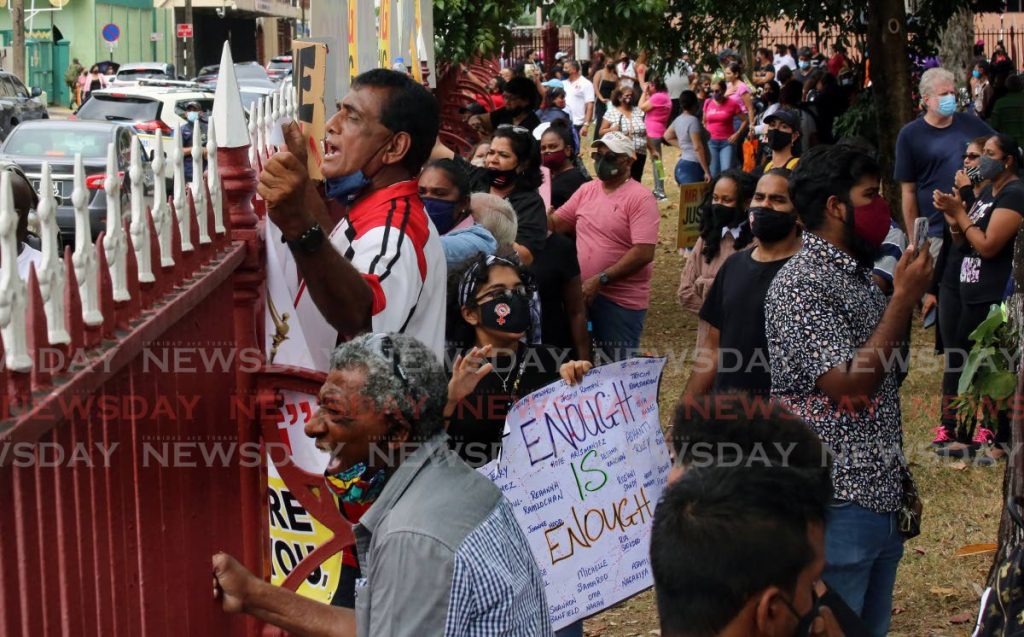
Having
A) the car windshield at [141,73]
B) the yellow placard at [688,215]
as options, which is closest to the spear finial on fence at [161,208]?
the yellow placard at [688,215]

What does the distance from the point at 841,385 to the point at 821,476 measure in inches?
51.8

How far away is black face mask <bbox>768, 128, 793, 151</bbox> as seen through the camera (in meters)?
10.4

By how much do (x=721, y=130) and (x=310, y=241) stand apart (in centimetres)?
1695

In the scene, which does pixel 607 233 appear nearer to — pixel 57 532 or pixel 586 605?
pixel 586 605

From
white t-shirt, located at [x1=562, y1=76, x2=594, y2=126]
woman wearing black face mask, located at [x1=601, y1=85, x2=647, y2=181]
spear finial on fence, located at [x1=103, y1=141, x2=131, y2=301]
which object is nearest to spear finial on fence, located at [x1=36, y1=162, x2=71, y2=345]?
spear finial on fence, located at [x1=103, y1=141, x2=131, y2=301]

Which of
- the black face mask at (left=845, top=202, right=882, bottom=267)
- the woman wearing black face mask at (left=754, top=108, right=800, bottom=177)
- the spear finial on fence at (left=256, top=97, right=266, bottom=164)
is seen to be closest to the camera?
the black face mask at (left=845, top=202, right=882, bottom=267)

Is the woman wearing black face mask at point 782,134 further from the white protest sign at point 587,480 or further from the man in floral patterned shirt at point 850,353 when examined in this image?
the man in floral patterned shirt at point 850,353

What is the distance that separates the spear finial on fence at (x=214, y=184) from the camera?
13.6ft

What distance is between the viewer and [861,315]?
4.24 m

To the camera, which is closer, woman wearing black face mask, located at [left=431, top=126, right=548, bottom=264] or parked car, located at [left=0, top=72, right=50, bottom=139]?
woman wearing black face mask, located at [left=431, top=126, right=548, bottom=264]

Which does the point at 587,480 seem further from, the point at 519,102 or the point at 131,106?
the point at 131,106

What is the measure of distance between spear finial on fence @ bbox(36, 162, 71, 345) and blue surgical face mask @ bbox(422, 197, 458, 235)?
3325mm

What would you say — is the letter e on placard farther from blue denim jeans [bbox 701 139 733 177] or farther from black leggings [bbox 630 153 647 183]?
blue denim jeans [bbox 701 139 733 177]

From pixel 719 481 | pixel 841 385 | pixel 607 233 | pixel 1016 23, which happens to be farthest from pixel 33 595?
pixel 1016 23
